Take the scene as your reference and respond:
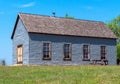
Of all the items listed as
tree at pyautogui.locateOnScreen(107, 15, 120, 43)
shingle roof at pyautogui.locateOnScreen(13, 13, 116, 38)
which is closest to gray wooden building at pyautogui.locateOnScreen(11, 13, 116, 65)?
shingle roof at pyautogui.locateOnScreen(13, 13, 116, 38)

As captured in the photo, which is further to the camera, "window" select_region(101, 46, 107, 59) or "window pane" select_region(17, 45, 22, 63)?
"window" select_region(101, 46, 107, 59)

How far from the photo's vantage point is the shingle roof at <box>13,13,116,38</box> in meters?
37.3

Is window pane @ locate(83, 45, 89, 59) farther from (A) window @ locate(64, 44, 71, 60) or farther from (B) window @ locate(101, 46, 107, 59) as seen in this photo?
(B) window @ locate(101, 46, 107, 59)

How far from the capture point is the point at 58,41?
37781 millimetres

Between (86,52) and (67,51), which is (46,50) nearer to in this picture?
(67,51)

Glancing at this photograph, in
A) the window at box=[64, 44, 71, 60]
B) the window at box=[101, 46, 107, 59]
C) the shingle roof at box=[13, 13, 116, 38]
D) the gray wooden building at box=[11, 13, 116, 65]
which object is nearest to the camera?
the gray wooden building at box=[11, 13, 116, 65]

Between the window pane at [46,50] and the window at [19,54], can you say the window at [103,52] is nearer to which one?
the window pane at [46,50]

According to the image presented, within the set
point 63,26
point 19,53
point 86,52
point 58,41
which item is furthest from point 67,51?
point 19,53

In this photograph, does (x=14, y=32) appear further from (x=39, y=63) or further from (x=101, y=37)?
(x=101, y=37)

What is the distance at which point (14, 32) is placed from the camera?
40.7 m

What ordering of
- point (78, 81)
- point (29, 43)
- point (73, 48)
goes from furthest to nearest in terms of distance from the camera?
1. point (73, 48)
2. point (29, 43)
3. point (78, 81)

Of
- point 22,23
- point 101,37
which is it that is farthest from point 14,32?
point 101,37

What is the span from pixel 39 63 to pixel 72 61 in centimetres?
420

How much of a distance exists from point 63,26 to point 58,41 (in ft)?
8.93
